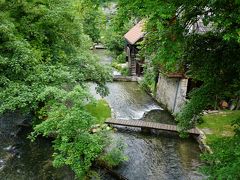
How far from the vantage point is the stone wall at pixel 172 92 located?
80.3 feet

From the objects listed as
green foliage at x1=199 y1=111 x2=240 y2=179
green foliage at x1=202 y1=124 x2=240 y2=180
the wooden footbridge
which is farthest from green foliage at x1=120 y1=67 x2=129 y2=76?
green foliage at x1=202 y1=124 x2=240 y2=180

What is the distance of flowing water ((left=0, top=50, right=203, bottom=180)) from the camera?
17.7 metres

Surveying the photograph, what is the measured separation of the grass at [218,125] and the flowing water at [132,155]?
4.49 feet

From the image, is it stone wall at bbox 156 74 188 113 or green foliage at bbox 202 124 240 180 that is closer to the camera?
green foliage at bbox 202 124 240 180

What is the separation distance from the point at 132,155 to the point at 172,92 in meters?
8.37

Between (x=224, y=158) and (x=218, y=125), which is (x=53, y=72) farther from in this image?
(x=218, y=125)

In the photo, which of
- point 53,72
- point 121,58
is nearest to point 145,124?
point 53,72

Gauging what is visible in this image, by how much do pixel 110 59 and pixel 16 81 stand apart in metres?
31.6

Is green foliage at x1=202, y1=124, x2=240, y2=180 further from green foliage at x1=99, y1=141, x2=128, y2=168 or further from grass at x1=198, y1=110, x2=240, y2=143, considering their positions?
grass at x1=198, y1=110, x2=240, y2=143

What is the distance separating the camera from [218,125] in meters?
22.3

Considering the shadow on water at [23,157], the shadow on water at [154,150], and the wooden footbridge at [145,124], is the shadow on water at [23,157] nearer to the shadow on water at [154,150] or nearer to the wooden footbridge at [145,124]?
the shadow on water at [154,150]

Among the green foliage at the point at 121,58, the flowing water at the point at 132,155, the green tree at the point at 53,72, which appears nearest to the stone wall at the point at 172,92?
the flowing water at the point at 132,155

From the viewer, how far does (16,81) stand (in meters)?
17.1

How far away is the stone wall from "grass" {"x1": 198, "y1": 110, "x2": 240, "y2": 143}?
8.09 feet
